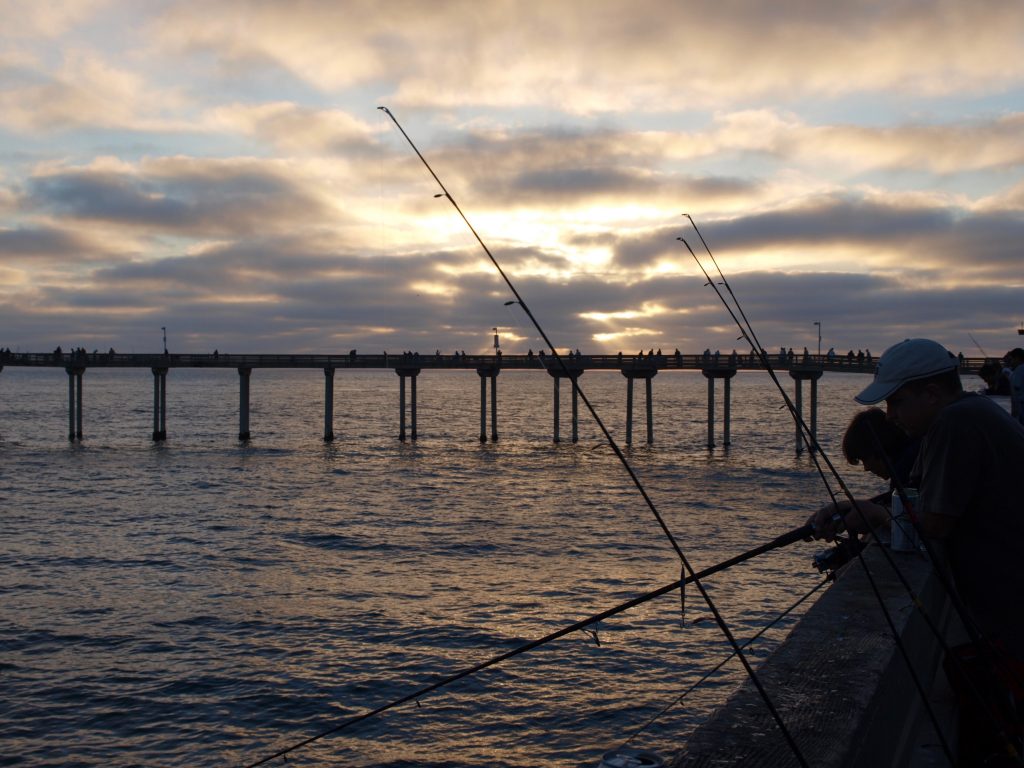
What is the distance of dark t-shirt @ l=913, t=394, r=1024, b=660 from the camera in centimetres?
309

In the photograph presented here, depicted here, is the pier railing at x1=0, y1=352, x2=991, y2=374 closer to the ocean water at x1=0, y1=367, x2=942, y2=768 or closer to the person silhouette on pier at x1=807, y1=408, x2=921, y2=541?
the ocean water at x1=0, y1=367, x2=942, y2=768

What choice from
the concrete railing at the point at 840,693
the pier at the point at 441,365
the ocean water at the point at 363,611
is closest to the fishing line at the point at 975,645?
the concrete railing at the point at 840,693

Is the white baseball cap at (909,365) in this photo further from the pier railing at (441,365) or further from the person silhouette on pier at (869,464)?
the pier railing at (441,365)

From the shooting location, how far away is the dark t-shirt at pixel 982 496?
10.1ft

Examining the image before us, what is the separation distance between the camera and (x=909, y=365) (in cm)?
329

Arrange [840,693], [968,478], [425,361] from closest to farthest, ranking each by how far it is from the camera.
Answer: [968,478]
[840,693]
[425,361]

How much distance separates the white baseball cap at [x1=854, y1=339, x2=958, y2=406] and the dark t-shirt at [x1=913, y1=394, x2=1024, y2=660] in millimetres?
148

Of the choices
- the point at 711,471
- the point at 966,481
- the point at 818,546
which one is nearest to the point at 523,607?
the point at 818,546

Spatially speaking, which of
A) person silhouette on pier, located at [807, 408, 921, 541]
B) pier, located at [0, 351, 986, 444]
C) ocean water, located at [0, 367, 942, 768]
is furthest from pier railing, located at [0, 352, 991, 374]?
person silhouette on pier, located at [807, 408, 921, 541]

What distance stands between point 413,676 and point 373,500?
18.9 metres

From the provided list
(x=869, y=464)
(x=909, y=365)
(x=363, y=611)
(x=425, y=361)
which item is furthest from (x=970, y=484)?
(x=425, y=361)

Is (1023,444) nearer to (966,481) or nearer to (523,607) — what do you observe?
(966,481)

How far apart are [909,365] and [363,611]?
1353 cm

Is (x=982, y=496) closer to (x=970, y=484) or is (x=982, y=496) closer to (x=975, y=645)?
(x=970, y=484)
